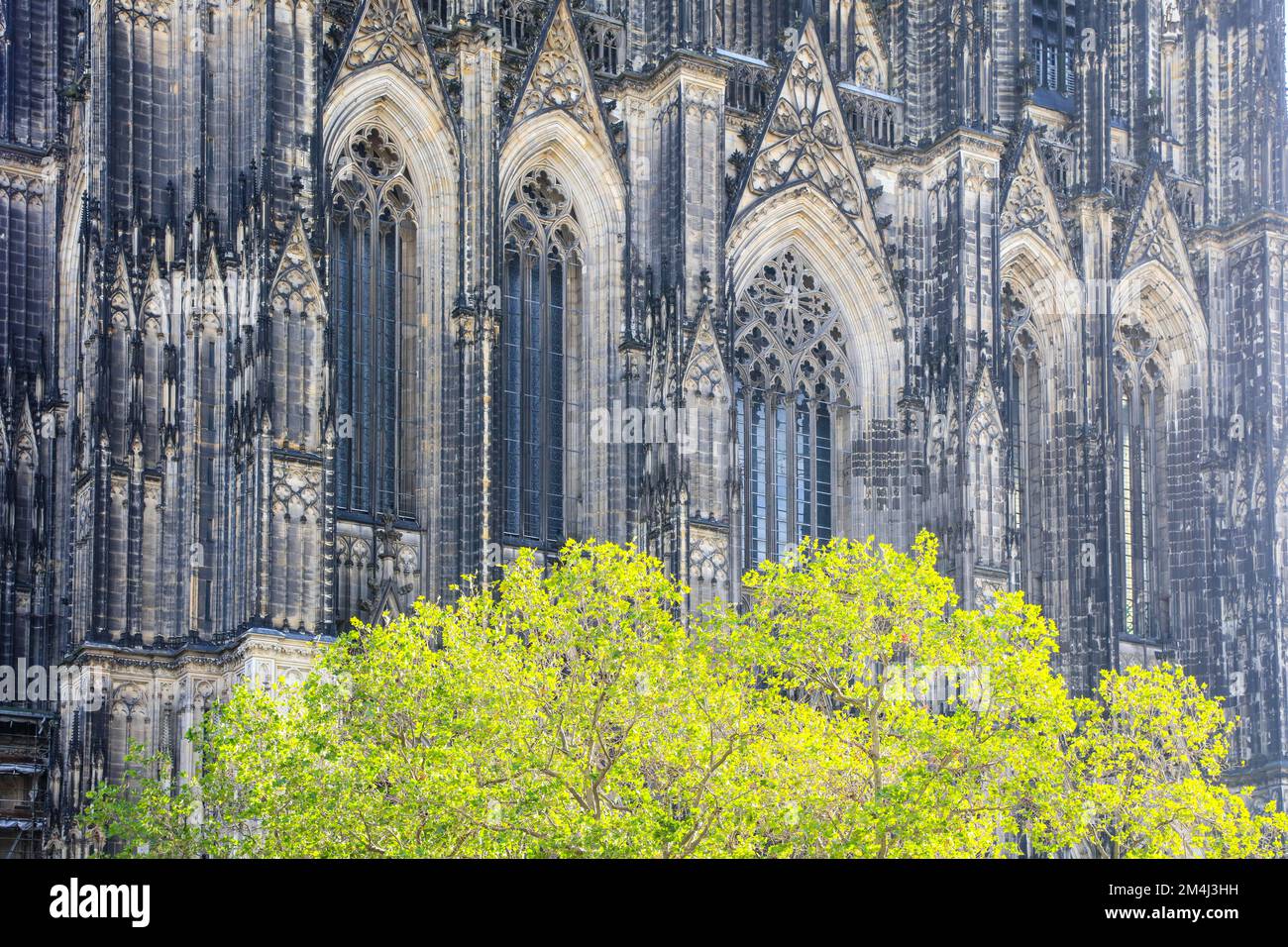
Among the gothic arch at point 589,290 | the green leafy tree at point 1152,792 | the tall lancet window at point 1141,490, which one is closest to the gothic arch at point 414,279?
the gothic arch at point 589,290

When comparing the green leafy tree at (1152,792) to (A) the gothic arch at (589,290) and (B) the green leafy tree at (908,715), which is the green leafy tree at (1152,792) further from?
(A) the gothic arch at (589,290)

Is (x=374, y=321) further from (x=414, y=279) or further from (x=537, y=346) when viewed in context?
(x=537, y=346)

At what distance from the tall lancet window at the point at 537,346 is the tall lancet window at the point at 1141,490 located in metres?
14.1

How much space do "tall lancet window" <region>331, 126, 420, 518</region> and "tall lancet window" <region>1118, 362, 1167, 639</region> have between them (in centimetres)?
1761

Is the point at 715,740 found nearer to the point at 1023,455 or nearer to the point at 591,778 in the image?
the point at 591,778

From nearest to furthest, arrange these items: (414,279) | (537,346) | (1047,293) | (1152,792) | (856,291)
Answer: (1152,792), (414,279), (537,346), (856,291), (1047,293)

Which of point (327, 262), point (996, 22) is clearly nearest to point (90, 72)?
point (327, 262)

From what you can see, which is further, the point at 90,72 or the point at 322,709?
the point at 90,72

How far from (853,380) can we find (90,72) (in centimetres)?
1736

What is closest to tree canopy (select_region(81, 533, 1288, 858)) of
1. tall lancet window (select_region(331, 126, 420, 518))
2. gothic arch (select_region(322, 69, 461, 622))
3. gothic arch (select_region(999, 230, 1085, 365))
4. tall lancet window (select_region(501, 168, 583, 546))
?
gothic arch (select_region(322, 69, 461, 622))

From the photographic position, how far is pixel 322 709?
39000 millimetres

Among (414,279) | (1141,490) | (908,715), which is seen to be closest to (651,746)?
(908,715)

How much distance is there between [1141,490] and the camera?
184 ft

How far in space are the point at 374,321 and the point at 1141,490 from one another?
64.6 ft
